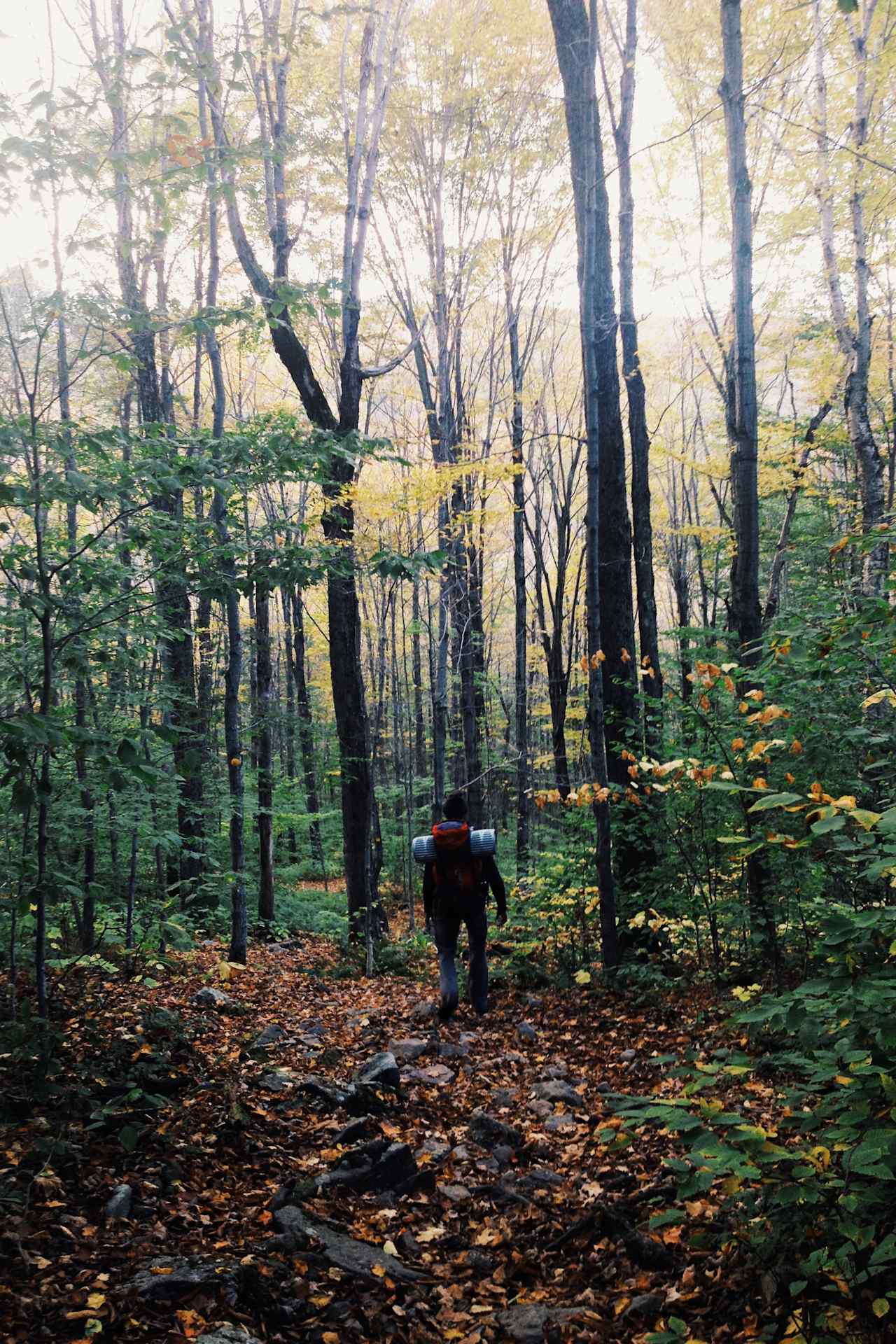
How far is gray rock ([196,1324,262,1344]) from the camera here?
2539 mm

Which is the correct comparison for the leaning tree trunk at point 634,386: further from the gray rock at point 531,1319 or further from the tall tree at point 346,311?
the gray rock at point 531,1319

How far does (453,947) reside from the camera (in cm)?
686

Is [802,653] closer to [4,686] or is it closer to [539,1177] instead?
[539,1177]

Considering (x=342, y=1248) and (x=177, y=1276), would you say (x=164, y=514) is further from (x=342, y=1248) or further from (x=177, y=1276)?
(x=342, y=1248)

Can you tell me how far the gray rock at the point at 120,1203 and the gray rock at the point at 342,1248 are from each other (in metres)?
0.63

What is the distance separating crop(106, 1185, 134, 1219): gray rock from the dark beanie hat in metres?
3.65

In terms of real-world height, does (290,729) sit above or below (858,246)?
below

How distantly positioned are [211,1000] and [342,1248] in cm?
370

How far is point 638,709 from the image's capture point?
26.6 feet

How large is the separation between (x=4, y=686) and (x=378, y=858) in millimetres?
9794

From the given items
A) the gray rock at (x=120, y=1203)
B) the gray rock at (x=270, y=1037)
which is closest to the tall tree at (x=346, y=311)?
the gray rock at (x=270, y=1037)

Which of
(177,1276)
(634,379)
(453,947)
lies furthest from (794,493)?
(177,1276)

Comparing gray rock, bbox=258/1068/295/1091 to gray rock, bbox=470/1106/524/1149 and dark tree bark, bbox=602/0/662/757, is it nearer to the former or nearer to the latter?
gray rock, bbox=470/1106/524/1149

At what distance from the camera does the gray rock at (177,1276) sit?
278cm
